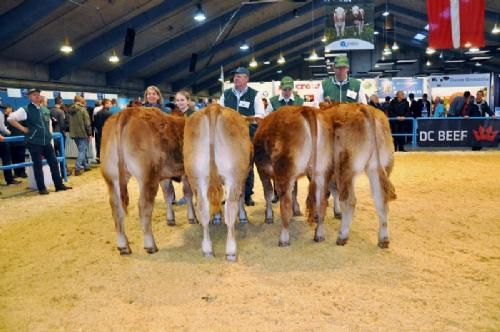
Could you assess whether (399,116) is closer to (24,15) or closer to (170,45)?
(24,15)

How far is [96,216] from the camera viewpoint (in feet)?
19.6

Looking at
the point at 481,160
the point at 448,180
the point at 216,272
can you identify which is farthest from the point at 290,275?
the point at 481,160

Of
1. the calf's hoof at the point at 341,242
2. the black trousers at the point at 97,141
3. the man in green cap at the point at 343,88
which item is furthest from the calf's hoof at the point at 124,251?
the black trousers at the point at 97,141

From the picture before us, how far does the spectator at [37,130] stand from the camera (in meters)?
7.41

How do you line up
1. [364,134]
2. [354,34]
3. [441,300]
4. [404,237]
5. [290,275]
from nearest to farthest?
[441,300] → [290,275] → [364,134] → [404,237] → [354,34]

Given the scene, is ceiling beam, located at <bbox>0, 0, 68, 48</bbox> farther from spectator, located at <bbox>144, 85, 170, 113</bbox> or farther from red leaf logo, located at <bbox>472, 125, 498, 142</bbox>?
red leaf logo, located at <bbox>472, 125, 498, 142</bbox>

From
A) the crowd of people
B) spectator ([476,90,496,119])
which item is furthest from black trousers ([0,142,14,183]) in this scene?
spectator ([476,90,496,119])

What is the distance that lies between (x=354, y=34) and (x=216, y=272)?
10.9 meters

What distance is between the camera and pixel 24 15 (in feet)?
41.4

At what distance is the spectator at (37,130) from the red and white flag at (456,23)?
1056cm

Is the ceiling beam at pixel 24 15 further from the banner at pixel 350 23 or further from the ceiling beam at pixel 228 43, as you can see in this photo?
the ceiling beam at pixel 228 43

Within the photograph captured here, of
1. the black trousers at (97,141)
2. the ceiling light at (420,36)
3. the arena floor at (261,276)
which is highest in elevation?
the ceiling light at (420,36)

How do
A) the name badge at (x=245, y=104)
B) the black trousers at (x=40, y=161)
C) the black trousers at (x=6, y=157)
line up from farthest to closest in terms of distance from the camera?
1. the black trousers at (x=6, y=157)
2. the black trousers at (x=40, y=161)
3. the name badge at (x=245, y=104)

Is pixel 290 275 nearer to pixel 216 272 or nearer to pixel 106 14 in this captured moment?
pixel 216 272
